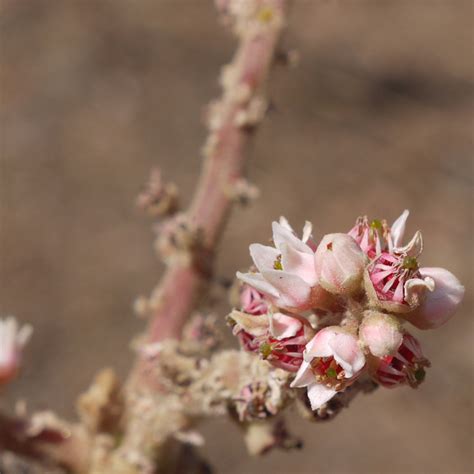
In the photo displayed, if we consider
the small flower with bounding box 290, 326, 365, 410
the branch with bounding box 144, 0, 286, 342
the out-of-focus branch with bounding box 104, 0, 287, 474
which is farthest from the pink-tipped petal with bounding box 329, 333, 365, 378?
the branch with bounding box 144, 0, 286, 342

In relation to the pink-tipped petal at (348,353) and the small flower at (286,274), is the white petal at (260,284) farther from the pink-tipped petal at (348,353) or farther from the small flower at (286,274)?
the pink-tipped petal at (348,353)

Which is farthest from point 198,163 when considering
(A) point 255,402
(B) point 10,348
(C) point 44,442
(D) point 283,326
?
(D) point 283,326

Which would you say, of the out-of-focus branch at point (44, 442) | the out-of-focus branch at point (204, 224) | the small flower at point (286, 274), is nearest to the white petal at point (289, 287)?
the small flower at point (286, 274)

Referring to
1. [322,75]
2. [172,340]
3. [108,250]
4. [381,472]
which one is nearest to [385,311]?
[172,340]

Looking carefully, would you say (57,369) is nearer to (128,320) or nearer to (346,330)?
(128,320)

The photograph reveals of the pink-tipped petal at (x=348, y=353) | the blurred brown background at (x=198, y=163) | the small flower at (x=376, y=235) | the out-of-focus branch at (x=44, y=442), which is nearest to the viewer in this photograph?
the pink-tipped petal at (x=348, y=353)
